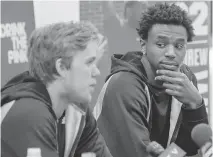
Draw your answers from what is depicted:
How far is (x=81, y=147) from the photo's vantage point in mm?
2156

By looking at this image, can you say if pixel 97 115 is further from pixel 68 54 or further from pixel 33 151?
pixel 33 151

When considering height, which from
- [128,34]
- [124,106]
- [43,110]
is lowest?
[128,34]

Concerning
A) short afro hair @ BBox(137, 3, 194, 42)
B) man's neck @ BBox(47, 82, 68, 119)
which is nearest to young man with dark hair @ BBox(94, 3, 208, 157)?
short afro hair @ BBox(137, 3, 194, 42)

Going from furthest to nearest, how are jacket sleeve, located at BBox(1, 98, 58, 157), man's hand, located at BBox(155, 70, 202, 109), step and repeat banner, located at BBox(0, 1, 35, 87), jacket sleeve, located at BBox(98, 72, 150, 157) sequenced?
step and repeat banner, located at BBox(0, 1, 35, 87) < man's hand, located at BBox(155, 70, 202, 109) < jacket sleeve, located at BBox(98, 72, 150, 157) < jacket sleeve, located at BBox(1, 98, 58, 157)

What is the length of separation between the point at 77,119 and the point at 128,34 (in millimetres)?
3701

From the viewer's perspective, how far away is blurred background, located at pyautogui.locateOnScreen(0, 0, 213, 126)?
18.7ft

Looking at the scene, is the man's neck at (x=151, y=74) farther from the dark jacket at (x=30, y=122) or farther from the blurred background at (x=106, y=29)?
the blurred background at (x=106, y=29)

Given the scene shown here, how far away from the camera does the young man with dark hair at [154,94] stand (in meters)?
2.36

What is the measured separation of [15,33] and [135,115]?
13.0 ft

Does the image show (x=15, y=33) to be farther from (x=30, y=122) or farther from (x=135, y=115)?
(x=30, y=122)

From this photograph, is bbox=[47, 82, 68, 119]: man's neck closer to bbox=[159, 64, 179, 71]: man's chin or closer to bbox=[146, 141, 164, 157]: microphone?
bbox=[146, 141, 164, 157]: microphone

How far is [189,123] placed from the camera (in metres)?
2.48

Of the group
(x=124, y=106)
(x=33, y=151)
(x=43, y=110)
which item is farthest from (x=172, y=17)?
(x=33, y=151)

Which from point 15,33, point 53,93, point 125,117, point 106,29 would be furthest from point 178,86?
point 15,33
